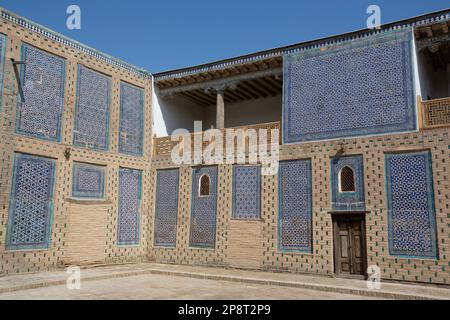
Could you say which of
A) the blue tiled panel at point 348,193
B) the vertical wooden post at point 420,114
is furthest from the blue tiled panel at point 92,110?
the vertical wooden post at point 420,114

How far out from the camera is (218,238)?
12422mm

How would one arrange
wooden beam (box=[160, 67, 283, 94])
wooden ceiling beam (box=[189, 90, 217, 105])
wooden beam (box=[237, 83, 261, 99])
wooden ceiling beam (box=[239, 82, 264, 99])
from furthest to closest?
wooden ceiling beam (box=[189, 90, 217, 105])
wooden beam (box=[237, 83, 261, 99])
wooden ceiling beam (box=[239, 82, 264, 99])
wooden beam (box=[160, 67, 283, 94])

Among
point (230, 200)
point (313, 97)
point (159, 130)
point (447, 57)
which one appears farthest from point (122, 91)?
point (447, 57)

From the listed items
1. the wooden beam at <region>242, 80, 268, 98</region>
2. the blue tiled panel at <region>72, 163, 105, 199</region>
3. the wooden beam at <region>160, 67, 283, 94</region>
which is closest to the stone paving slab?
the blue tiled panel at <region>72, 163, 105, 199</region>

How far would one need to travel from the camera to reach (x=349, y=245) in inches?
414

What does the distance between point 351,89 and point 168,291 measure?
6.74m

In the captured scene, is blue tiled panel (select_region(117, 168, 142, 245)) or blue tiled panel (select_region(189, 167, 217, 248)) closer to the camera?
blue tiled panel (select_region(189, 167, 217, 248))

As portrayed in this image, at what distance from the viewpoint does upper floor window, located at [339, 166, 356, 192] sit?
10.7 meters

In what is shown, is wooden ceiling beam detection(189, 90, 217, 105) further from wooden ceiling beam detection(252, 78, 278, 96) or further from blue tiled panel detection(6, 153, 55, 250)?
blue tiled panel detection(6, 153, 55, 250)

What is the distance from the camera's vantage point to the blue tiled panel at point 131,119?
44.1 feet

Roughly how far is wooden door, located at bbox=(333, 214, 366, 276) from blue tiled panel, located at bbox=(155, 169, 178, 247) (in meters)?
5.12

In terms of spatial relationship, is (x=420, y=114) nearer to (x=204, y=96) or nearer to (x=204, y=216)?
(x=204, y=216)

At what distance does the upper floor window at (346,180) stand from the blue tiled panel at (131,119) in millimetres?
6578
